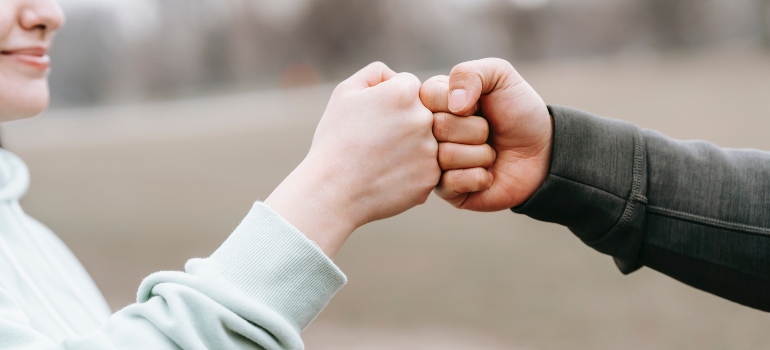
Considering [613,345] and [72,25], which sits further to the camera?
[72,25]

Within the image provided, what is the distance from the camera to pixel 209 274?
866mm

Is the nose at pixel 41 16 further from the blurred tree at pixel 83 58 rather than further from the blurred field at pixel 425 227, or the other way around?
the blurred tree at pixel 83 58

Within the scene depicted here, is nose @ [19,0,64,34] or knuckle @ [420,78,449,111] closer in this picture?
nose @ [19,0,64,34]

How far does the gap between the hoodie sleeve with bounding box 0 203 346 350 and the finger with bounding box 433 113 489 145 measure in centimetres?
58

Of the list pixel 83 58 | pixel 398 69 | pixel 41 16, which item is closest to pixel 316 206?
pixel 41 16

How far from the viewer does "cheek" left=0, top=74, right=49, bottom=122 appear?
113cm

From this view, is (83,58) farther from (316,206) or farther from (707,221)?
(707,221)

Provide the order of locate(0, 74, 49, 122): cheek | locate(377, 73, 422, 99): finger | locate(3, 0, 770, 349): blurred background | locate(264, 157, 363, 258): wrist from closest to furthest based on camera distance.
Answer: locate(264, 157, 363, 258): wrist → locate(0, 74, 49, 122): cheek → locate(377, 73, 422, 99): finger → locate(3, 0, 770, 349): blurred background

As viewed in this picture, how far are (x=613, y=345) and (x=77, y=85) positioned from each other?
30.6 ft

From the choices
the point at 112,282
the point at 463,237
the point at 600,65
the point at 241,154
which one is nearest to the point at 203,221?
the point at 112,282

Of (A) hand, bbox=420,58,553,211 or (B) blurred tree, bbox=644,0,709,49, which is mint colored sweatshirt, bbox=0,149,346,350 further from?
(B) blurred tree, bbox=644,0,709,49

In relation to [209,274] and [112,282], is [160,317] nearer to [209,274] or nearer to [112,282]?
[209,274]

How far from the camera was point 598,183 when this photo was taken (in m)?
1.40

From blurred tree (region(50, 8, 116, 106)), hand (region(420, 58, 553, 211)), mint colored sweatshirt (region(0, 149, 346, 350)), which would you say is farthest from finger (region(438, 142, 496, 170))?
Answer: blurred tree (region(50, 8, 116, 106))
